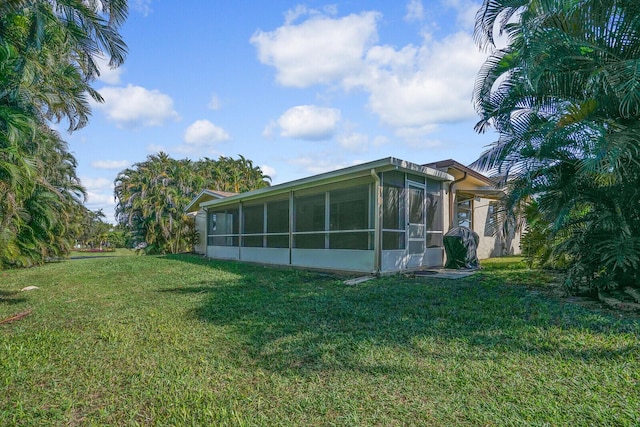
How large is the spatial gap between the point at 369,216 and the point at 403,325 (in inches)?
207

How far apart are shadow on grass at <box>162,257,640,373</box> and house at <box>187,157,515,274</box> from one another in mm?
2393

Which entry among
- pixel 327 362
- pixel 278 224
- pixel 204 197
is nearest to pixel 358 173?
pixel 278 224

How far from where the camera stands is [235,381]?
10.8ft

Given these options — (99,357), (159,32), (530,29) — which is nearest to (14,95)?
(159,32)

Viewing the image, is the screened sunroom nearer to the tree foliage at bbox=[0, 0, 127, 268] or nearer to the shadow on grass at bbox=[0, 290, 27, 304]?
the tree foliage at bbox=[0, 0, 127, 268]

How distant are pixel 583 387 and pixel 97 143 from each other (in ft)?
42.7

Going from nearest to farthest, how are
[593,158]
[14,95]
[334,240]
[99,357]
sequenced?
1. [99,357]
2. [593,158]
3. [14,95]
4. [334,240]

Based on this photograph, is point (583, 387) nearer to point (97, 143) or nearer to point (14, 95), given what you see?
point (14, 95)

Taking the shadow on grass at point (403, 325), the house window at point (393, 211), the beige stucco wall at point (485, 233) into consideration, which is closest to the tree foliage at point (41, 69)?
the shadow on grass at point (403, 325)

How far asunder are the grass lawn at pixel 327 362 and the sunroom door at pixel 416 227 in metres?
3.56

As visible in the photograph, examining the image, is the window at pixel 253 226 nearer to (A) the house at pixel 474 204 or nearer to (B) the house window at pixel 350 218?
(B) the house window at pixel 350 218

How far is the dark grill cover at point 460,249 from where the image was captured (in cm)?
1060

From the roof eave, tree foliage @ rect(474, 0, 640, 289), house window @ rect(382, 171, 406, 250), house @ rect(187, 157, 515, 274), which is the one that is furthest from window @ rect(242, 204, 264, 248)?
tree foliage @ rect(474, 0, 640, 289)

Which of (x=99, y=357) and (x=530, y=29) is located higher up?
(x=530, y=29)
